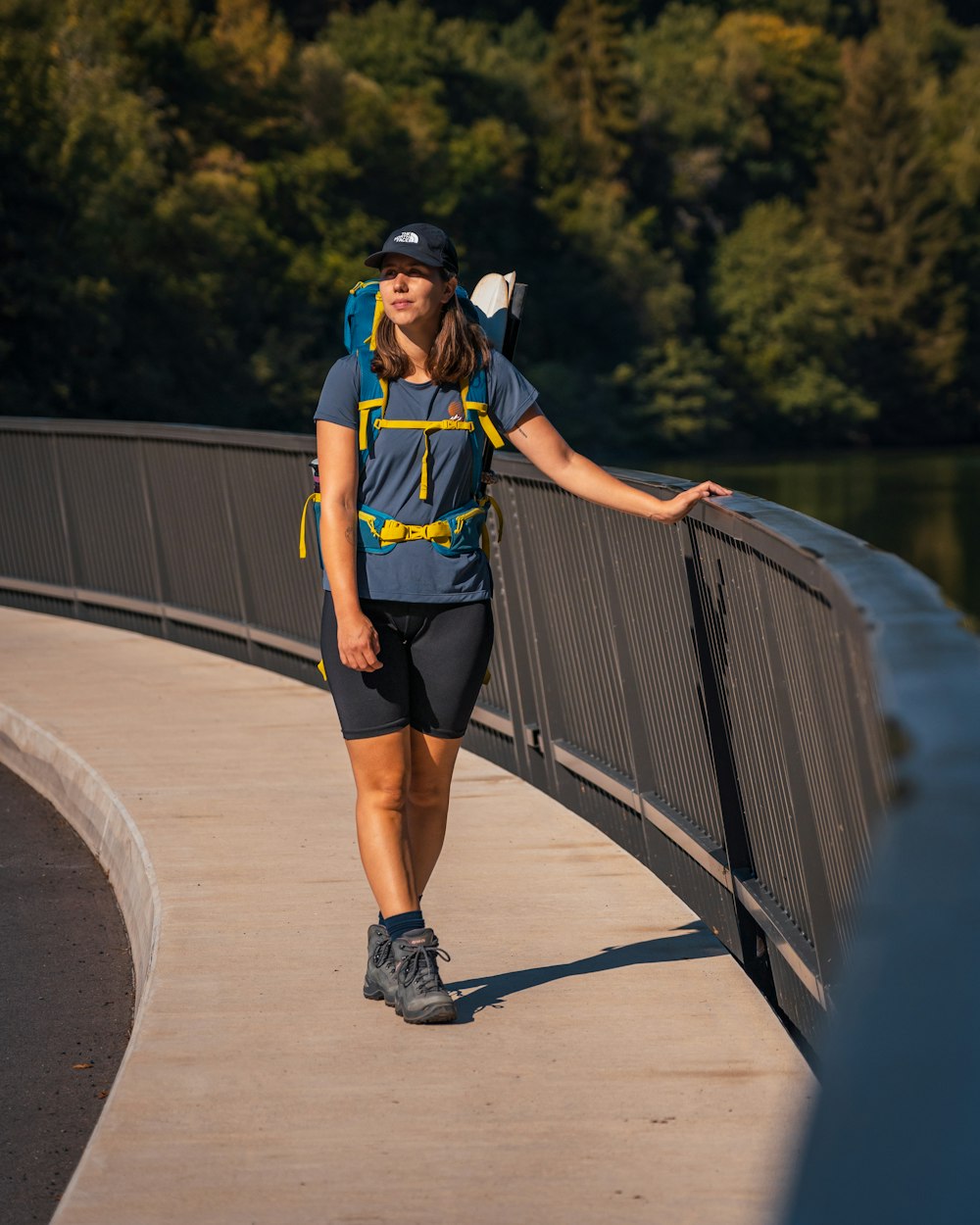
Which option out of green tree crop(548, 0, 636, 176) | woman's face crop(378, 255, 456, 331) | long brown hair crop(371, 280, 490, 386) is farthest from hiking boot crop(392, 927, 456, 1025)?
green tree crop(548, 0, 636, 176)

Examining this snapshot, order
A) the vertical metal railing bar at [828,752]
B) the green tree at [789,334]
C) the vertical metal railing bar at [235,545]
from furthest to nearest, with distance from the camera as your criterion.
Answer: the green tree at [789,334], the vertical metal railing bar at [235,545], the vertical metal railing bar at [828,752]

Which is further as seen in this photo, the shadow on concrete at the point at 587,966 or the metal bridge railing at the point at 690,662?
the shadow on concrete at the point at 587,966

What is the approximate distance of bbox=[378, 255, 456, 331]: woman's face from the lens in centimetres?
459

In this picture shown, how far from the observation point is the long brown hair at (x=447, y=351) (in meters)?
4.61

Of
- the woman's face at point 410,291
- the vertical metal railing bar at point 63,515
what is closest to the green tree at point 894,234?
the vertical metal railing bar at point 63,515

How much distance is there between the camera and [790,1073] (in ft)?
14.4

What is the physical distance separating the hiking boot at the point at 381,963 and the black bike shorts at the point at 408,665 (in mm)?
501

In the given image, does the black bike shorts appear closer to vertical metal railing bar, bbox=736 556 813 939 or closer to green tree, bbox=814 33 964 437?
vertical metal railing bar, bbox=736 556 813 939

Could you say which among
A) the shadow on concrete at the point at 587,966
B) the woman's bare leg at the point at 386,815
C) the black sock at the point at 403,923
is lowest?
the shadow on concrete at the point at 587,966

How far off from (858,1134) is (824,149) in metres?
102

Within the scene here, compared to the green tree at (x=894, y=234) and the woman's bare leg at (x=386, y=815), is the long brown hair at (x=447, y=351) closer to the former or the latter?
the woman's bare leg at (x=386, y=815)

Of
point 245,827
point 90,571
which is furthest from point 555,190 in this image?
point 245,827

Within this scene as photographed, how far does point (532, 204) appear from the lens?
81.2 m

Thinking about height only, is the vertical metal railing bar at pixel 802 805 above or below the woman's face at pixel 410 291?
below
